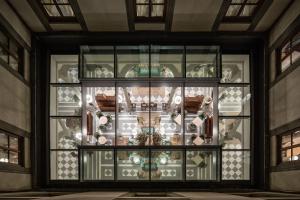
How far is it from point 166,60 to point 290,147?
3921 mm

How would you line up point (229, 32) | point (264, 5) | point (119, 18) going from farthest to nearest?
point (229, 32) → point (119, 18) → point (264, 5)

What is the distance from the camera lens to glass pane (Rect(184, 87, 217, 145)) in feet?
41.4

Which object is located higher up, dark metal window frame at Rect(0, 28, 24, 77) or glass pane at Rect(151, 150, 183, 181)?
dark metal window frame at Rect(0, 28, 24, 77)

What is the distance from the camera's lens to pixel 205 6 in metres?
10.7

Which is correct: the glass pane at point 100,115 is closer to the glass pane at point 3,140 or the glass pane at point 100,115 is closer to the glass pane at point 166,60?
the glass pane at point 166,60

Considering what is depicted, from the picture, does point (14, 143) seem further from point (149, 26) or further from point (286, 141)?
point (286, 141)

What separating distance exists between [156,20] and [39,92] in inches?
140

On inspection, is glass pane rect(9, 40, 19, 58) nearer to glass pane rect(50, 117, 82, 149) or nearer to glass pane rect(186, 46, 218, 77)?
glass pane rect(50, 117, 82, 149)

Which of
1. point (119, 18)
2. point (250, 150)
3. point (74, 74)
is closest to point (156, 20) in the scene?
point (119, 18)

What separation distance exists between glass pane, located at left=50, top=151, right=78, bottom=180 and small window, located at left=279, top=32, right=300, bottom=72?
5592 mm

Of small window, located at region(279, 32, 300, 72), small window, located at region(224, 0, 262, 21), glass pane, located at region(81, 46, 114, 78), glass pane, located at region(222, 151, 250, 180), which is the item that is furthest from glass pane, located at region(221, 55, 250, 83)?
glass pane, located at region(81, 46, 114, 78)

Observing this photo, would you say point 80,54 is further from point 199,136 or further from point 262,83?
point 262,83

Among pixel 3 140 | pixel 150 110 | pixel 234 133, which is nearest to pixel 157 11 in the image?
pixel 150 110

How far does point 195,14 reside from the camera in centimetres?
1112
